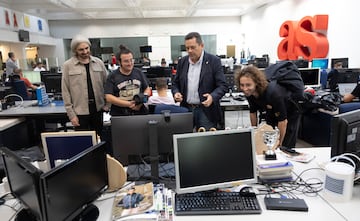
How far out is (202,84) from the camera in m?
2.77

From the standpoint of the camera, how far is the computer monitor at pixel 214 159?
147 centimetres

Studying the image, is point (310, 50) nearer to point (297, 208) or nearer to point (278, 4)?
point (278, 4)

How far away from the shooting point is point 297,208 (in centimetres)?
141

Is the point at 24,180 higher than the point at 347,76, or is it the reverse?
the point at 347,76

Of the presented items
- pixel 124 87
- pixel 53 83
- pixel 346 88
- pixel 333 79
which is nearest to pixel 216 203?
pixel 124 87

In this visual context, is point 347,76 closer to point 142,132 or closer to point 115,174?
point 142,132

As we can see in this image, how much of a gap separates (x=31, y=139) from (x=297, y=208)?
3.79 m

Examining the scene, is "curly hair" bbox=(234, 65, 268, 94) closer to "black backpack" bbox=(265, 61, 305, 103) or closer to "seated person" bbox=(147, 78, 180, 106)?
"black backpack" bbox=(265, 61, 305, 103)

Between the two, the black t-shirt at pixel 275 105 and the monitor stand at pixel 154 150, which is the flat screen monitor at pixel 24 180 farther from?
the black t-shirt at pixel 275 105

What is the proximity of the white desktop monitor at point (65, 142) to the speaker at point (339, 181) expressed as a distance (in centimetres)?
130

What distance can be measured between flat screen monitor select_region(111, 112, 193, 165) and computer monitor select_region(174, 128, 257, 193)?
27 centimetres

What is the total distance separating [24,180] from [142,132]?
0.67 meters

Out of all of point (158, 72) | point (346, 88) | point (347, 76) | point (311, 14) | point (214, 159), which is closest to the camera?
point (214, 159)

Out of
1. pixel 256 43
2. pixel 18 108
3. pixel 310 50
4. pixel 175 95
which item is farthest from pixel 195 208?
pixel 256 43
